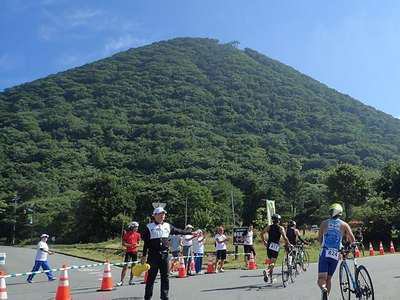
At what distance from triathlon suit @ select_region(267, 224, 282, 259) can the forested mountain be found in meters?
59.8

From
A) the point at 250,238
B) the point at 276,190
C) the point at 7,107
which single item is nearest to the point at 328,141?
the point at 276,190

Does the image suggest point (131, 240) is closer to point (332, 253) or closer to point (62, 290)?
point (62, 290)

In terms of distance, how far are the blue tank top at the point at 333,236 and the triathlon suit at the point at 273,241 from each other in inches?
182

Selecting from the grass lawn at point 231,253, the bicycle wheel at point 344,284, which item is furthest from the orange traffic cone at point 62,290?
the grass lawn at point 231,253

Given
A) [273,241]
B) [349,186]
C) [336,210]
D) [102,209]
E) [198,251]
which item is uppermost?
[349,186]

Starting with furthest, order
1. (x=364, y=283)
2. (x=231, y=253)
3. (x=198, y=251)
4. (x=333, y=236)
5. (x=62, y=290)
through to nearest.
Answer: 1. (x=231, y=253)
2. (x=198, y=251)
3. (x=62, y=290)
4. (x=333, y=236)
5. (x=364, y=283)

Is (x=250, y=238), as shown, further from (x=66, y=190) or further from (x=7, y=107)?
(x=7, y=107)

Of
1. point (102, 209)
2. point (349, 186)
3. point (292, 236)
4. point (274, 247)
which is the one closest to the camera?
point (274, 247)

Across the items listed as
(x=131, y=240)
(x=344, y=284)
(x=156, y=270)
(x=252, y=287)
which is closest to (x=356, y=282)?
(x=344, y=284)

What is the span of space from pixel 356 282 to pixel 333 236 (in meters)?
0.79

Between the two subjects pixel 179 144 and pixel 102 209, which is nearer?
pixel 102 209

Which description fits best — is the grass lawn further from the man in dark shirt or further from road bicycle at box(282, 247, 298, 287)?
the man in dark shirt

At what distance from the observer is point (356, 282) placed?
852 centimetres

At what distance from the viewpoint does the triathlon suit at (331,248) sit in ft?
28.0
